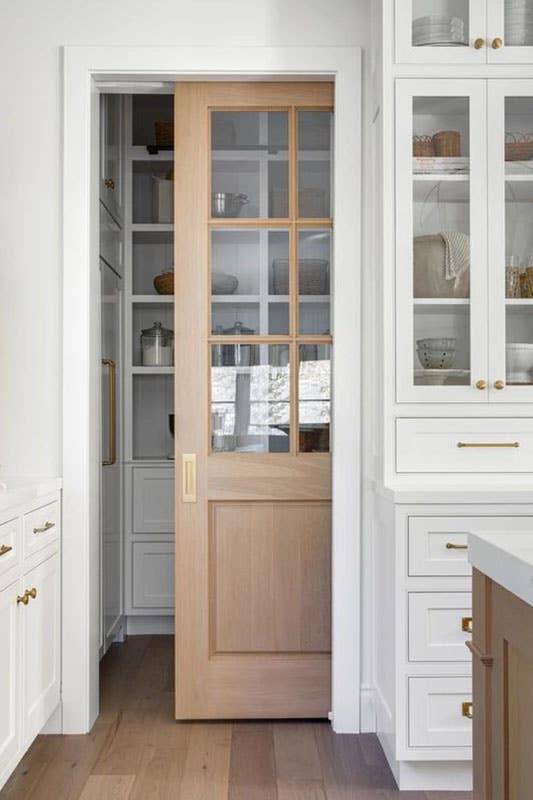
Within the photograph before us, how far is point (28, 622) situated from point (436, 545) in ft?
4.06

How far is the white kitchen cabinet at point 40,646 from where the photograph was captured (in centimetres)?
254

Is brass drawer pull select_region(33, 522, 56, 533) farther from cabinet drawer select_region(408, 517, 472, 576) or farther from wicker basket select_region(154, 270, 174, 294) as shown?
wicker basket select_region(154, 270, 174, 294)

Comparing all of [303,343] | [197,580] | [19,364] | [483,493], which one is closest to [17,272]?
[19,364]

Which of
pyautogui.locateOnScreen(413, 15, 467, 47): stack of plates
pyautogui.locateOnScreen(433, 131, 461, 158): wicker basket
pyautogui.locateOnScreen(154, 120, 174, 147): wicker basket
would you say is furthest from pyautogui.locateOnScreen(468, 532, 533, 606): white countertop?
pyautogui.locateOnScreen(154, 120, 174, 147): wicker basket

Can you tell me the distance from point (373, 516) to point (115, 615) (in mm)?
1666

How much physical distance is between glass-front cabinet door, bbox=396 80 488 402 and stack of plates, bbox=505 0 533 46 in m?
0.20

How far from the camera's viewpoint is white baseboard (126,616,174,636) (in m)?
4.38

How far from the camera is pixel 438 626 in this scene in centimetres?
254

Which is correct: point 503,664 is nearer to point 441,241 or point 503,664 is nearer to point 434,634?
point 434,634

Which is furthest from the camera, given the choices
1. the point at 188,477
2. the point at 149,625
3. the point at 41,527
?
the point at 149,625

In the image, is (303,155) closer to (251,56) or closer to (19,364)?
(251,56)

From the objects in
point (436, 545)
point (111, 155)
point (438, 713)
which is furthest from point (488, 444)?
point (111, 155)

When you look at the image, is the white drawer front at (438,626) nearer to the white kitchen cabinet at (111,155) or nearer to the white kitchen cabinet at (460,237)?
the white kitchen cabinet at (460,237)

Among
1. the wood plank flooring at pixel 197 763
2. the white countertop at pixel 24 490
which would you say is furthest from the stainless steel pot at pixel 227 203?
the wood plank flooring at pixel 197 763
